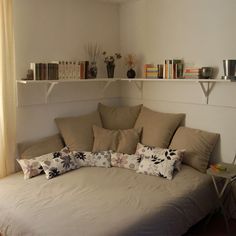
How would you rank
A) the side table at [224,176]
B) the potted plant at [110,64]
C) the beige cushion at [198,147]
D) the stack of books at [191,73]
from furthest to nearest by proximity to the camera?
the potted plant at [110,64] < the stack of books at [191,73] < the beige cushion at [198,147] < the side table at [224,176]

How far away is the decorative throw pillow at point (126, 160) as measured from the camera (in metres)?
2.98

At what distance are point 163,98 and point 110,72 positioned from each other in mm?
742

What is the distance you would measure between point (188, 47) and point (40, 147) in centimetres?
187

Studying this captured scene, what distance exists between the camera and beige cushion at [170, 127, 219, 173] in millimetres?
2875

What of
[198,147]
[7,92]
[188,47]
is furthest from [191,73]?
[7,92]

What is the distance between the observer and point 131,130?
10.9 feet

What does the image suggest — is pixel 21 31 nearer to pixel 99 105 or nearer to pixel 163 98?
pixel 99 105

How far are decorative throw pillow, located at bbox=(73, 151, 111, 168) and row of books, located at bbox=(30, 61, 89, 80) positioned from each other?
0.83 metres

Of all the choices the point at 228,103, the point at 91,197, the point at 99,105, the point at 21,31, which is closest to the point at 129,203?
the point at 91,197

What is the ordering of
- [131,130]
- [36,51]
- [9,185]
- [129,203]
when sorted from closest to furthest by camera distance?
[129,203] < [9,185] < [36,51] < [131,130]

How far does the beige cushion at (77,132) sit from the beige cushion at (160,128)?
0.61 m

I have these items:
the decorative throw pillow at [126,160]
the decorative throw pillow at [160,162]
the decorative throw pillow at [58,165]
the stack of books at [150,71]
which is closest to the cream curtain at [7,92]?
the decorative throw pillow at [58,165]

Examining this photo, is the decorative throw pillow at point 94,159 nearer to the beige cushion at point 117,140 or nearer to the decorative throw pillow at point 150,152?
the beige cushion at point 117,140

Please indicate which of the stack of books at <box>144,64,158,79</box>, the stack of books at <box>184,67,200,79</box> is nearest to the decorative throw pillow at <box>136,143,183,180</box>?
the stack of books at <box>184,67,200,79</box>
